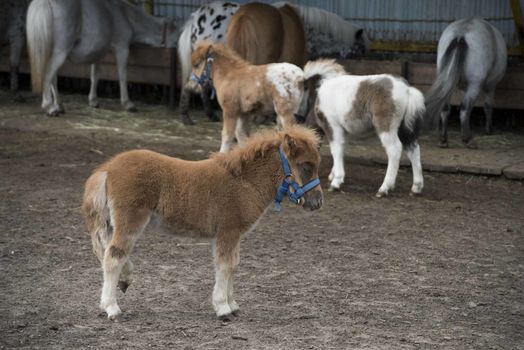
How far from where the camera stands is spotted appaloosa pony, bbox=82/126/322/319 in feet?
15.1

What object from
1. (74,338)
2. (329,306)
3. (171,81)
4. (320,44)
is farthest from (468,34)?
(74,338)

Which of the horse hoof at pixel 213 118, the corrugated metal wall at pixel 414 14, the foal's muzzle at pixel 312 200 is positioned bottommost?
the horse hoof at pixel 213 118

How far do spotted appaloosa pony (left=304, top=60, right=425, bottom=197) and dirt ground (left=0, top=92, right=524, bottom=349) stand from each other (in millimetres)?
284

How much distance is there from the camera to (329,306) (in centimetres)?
501

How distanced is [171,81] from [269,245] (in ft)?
23.1

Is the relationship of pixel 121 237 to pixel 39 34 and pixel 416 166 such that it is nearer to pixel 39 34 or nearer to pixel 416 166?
pixel 416 166

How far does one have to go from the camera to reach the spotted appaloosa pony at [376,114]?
770 centimetres

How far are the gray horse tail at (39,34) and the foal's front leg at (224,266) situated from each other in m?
7.69

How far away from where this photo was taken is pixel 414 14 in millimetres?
12578

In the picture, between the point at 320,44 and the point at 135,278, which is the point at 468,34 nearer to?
the point at 320,44

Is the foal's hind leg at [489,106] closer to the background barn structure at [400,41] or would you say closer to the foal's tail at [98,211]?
the background barn structure at [400,41]

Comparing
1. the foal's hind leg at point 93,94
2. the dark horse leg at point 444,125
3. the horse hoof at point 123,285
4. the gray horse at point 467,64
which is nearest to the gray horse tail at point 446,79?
the gray horse at point 467,64

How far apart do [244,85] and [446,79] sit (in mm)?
2392

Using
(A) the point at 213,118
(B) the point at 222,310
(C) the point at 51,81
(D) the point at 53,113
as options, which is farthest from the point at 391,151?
(C) the point at 51,81
